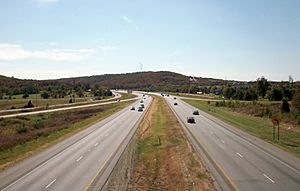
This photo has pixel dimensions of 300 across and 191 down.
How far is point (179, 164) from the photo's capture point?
25047mm

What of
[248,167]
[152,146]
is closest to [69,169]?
[152,146]

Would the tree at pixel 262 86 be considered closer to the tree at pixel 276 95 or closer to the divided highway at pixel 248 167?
the tree at pixel 276 95

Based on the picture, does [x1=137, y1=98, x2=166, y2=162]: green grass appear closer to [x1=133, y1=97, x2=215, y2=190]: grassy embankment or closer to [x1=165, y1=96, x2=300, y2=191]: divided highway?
[x1=133, y1=97, x2=215, y2=190]: grassy embankment

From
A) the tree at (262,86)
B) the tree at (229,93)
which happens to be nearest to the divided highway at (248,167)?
the tree at (229,93)

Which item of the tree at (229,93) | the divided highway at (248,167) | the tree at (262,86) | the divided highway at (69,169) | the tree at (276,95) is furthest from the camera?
the tree at (262,86)

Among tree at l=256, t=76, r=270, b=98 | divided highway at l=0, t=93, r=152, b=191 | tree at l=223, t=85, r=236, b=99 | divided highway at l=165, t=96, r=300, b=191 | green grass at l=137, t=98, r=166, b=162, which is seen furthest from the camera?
tree at l=256, t=76, r=270, b=98

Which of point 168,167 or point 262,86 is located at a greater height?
point 262,86

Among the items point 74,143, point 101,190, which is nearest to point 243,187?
point 101,190

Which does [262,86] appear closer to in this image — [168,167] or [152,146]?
[152,146]

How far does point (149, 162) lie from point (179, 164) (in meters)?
2.28

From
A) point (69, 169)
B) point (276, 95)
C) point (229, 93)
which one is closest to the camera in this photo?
point (69, 169)

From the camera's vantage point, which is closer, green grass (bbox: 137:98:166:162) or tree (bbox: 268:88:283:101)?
green grass (bbox: 137:98:166:162)

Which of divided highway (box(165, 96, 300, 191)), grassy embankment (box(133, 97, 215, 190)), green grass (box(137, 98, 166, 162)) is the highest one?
divided highway (box(165, 96, 300, 191))

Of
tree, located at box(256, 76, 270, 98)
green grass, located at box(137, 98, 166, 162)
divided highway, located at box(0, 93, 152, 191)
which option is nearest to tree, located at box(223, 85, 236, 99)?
tree, located at box(256, 76, 270, 98)
